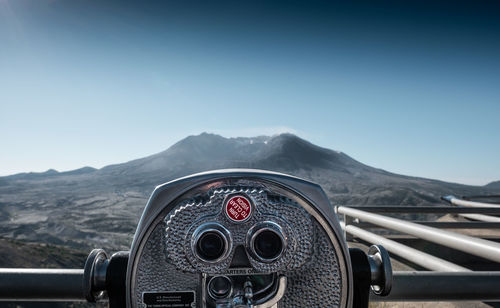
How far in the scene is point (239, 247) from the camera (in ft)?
2.69

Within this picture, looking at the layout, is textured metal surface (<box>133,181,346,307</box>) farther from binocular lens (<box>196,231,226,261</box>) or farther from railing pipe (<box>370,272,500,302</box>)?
railing pipe (<box>370,272,500,302</box>)

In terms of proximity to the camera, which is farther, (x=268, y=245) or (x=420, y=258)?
(x=420, y=258)

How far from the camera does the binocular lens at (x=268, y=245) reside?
795mm

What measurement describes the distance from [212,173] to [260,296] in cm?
31

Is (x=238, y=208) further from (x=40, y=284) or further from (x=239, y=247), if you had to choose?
(x=40, y=284)

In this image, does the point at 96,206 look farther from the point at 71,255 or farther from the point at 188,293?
the point at 188,293

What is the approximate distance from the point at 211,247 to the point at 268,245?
13cm

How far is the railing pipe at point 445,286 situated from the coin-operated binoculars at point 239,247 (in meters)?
0.29

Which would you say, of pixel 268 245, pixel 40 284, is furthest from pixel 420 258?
pixel 40 284

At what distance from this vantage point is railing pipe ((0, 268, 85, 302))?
40.0 inches

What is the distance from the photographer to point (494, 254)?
127 centimetres

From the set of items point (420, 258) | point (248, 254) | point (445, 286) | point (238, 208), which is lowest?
point (420, 258)

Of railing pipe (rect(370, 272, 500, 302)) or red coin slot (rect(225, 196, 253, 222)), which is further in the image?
railing pipe (rect(370, 272, 500, 302))

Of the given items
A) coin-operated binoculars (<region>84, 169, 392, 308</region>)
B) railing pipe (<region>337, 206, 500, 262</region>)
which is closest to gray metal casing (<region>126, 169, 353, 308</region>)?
coin-operated binoculars (<region>84, 169, 392, 308</region>)
